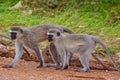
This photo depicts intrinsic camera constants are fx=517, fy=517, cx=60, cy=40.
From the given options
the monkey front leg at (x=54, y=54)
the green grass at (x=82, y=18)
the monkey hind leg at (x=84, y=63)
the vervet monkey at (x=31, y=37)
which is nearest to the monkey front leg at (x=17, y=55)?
the vervet monkey at (x=31, y=37)

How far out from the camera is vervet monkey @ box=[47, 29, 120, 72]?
10469 millimetres

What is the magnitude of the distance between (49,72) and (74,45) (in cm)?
81

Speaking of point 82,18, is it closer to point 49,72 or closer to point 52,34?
point 52,34

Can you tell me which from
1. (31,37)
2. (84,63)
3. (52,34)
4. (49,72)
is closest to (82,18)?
(31,37)

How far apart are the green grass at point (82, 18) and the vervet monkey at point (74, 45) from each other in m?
2.80

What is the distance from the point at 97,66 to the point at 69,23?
4.32 meters

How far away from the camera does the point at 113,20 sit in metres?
15.0

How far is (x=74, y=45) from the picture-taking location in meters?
10.6

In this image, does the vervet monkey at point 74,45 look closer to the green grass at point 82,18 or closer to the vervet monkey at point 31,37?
the vervet monkey at point 31,37

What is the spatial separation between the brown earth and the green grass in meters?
2.34

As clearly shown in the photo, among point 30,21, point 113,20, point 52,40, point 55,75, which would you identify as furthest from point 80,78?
point 30,21

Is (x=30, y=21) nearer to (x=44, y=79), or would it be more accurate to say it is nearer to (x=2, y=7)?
(x=2, y=7)

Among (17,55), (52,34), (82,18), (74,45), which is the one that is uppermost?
(52,34)

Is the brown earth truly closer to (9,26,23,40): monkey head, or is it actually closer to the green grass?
(9,26,23,40): monkey head
